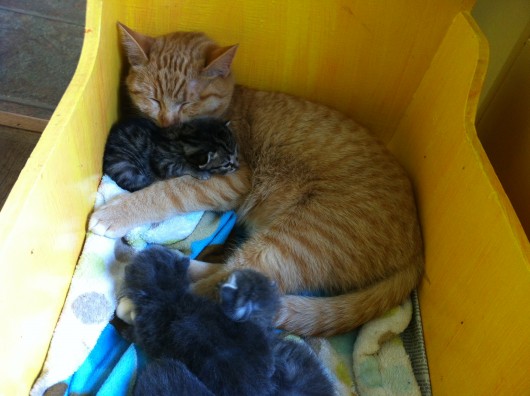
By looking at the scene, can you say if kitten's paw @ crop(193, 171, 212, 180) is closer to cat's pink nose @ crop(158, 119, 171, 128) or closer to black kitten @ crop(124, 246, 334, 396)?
cat's pink nose @ crop(158, 119, 171, 128)

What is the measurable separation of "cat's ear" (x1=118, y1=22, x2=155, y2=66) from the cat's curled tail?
2.81ft

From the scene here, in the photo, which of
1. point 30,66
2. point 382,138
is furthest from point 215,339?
point 30,66

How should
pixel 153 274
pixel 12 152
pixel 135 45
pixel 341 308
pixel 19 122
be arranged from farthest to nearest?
1. pixel 19 122
2. pixel 12 152
3. pixel 135 45
4. pixel 341 308
5. pixel 153 274

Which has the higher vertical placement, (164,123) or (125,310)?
(164,123)

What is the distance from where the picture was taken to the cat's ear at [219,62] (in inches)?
56.4

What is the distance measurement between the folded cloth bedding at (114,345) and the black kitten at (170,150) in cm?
8

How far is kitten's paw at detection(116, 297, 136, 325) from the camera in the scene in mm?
1154

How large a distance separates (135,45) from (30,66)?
4.25ft

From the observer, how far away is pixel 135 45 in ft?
4.67

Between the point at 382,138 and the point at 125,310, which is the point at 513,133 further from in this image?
the point at 125,310

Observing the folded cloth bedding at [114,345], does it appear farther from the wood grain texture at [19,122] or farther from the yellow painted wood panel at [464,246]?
the wood grain texture at [19,122]

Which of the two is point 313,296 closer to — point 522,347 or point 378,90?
point 522,347

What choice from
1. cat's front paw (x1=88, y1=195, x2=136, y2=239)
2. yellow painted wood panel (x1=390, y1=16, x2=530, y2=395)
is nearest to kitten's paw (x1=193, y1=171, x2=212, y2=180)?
cat's front paw (x1=88, y1=195, x2=136, y2=239)

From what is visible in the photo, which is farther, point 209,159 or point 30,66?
point 30,66
